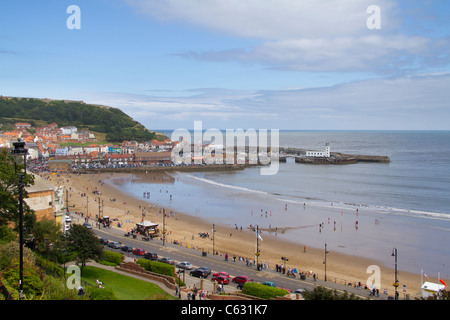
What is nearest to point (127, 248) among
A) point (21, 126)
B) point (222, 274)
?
point (222, 274)

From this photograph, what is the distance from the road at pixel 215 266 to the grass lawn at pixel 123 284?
2309 mm

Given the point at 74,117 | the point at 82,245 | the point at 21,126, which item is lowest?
the point at 82,245

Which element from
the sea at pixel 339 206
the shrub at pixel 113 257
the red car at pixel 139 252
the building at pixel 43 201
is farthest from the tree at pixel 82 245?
the sea at pixel 339 206

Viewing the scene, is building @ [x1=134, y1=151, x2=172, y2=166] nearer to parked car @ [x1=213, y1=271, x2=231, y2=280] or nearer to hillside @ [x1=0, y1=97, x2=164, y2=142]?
hillside @ [x1=0, y1=97, x2=164, y2=142]

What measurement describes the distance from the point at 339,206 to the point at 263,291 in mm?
29456

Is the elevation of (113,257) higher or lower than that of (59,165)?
lower

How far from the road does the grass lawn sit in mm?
2309

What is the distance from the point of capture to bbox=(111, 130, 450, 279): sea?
29.1 m

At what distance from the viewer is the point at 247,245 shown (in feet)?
97.6

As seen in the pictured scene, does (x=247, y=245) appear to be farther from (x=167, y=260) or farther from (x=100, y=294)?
(x=100, y=294)

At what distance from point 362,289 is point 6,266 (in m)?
17.2

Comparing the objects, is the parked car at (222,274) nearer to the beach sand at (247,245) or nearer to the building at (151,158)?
the beach sand at (247,245)

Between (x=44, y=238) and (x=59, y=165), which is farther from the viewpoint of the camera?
(x=59, y=165)
